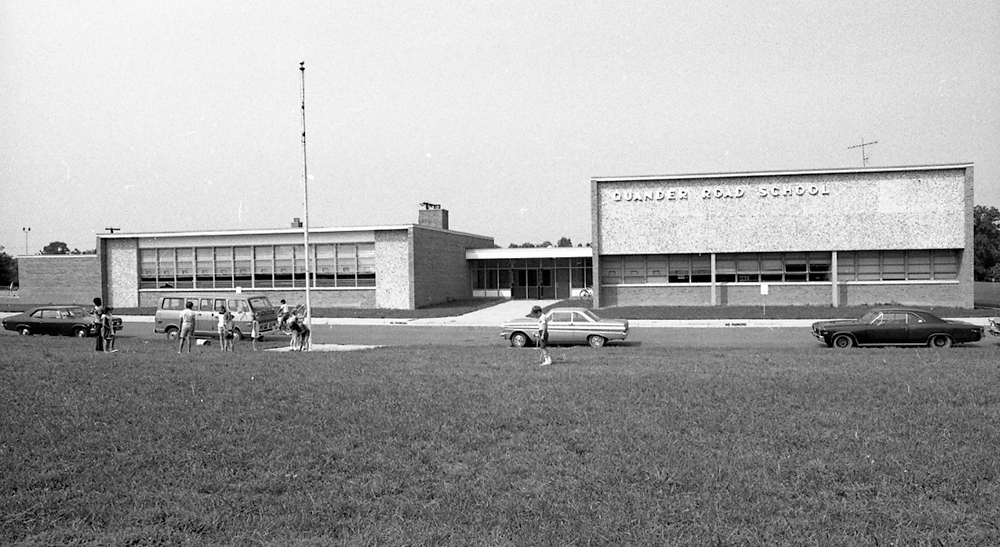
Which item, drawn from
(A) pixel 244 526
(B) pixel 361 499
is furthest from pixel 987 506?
(A) pixel 244 526

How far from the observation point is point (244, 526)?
6.36m

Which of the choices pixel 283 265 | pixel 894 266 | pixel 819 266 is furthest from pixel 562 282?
pixel 894 266

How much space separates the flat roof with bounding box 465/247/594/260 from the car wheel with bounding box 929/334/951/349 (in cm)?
2743

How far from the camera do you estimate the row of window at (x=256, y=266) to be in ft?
141

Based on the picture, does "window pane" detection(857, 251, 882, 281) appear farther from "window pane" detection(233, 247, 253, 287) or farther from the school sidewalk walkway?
"window pane" detection(233, 247, 253, 287)

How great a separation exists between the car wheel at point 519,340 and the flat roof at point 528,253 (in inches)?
997

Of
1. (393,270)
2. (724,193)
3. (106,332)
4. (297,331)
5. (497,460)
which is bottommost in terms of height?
(497,460)

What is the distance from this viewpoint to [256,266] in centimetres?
4409

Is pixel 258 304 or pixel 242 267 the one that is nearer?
pixel 258 304

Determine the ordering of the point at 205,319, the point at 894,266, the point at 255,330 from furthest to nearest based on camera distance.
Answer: the point at 894,266
the point at 205,319
the point at 255,330

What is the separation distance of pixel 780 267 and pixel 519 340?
71.6 feet

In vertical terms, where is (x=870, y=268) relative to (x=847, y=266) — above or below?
below

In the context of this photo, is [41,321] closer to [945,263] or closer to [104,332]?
[104,332]

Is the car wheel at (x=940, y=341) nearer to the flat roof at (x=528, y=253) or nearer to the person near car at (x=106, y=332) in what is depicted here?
the person near car at (x=106, y=332)
